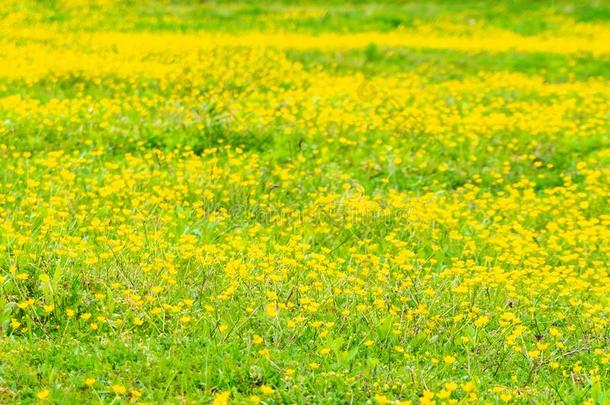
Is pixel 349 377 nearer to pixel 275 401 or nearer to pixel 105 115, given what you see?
pixel 275 401

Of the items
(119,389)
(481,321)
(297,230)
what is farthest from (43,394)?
(297,230)

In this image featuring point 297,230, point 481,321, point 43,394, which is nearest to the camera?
point 43,394

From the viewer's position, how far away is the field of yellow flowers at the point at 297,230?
4.68 meters

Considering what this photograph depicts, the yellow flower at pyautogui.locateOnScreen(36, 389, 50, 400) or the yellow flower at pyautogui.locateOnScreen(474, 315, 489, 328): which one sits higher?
the yellow flower at pyautogui.locateOnScreen(36, 389, 50, 400)

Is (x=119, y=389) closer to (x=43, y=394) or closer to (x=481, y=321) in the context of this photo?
(x=43, y=394)

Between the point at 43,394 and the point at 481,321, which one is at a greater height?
the point at 43,394

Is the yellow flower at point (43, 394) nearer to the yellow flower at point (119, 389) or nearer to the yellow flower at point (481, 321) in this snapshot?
the yellow flower at point (119, 389)

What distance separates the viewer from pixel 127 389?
14.5 feet

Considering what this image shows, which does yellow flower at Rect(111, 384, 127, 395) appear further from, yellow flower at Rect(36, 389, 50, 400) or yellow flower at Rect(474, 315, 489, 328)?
yellow flower at Rect(474, 315, 489, 328)

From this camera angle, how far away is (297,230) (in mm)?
7121

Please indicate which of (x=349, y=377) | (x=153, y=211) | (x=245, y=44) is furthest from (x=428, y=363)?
(x=245, y=44)

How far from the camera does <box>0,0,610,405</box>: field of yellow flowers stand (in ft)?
15.4

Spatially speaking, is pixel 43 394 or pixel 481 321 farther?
pixel 481 321

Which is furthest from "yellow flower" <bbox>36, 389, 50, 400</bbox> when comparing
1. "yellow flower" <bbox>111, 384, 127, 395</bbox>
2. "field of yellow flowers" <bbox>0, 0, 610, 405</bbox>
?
"yellow flower" <bbox>111, 384, 127, 395</bbox>
